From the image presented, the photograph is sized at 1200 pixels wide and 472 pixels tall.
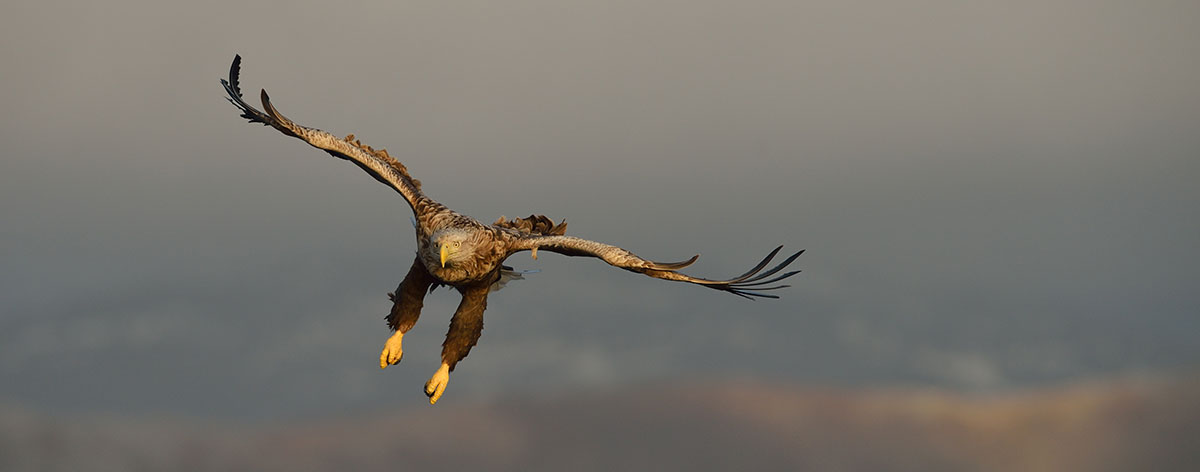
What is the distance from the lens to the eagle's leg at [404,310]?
24.5m

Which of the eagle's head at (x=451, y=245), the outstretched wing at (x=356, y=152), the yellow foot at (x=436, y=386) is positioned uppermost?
the outstretched wing at (x=356, y=152)

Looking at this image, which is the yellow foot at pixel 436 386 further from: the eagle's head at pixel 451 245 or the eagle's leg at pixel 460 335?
the eagle's head at pixel 451 245

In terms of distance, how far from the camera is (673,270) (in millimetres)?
23141

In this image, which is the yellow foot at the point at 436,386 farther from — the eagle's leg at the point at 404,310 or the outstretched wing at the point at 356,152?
the outstretched wing at the point at 356,152

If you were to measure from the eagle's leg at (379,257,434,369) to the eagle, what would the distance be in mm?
16

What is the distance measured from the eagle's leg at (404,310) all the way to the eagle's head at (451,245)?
1565 mm

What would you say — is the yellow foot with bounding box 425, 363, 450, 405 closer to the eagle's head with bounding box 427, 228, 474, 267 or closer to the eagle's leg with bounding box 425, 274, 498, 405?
the eagle's leg with bounding box 425, 274, 498, 405

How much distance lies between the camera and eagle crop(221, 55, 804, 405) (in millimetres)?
22984

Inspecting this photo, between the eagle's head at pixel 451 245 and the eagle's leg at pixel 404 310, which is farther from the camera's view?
the eagle's leg at pixel 404 310

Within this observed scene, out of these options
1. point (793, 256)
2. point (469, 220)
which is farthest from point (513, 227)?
point (793, 256)

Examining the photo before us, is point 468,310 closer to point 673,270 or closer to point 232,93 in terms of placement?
point 673,270

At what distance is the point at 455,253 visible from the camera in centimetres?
2281

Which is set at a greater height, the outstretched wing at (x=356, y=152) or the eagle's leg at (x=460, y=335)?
the outstretched wing at (x=356, y=152)

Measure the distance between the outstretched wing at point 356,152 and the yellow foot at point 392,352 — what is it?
2108 millimetres
